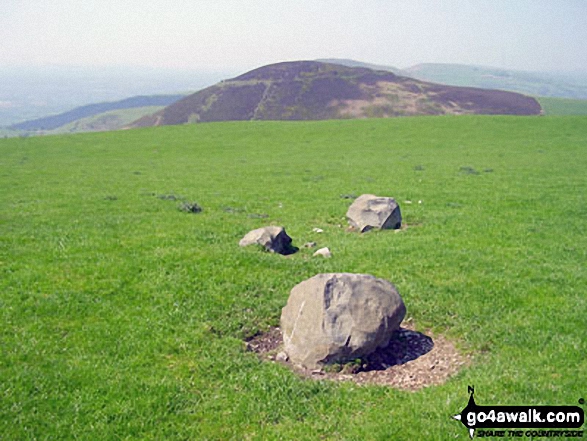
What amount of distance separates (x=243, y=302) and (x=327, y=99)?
118731 millimetres

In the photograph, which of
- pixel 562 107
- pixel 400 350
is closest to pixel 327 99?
pixel 562 107

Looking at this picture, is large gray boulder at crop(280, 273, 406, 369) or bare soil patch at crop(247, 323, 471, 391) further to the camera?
large gray boulder at crop(280, 273, 406, 369)

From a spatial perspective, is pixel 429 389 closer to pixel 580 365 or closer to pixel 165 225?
pixel 580 365

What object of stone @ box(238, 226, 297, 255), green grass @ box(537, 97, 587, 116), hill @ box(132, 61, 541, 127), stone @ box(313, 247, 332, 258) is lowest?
green grass @ box(537, 97, 587, 116)

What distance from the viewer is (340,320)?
1019cm

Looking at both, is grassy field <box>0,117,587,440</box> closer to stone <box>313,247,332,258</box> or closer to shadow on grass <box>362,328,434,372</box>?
stone <box>313,247,332,258</box>

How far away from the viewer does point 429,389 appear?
911 centimetres

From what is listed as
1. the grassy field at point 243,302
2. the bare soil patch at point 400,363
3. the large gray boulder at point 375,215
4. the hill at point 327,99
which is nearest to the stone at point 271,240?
the grassy field at point 243,302

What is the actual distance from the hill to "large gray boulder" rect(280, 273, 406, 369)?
345 feet

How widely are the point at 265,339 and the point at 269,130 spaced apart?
65474 mm

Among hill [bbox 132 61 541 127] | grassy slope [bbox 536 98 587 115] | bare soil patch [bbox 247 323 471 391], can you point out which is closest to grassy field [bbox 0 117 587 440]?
bare soil patch [bbox 247 323 471 391]

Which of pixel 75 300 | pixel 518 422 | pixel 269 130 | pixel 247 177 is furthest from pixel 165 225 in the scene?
pixel 269 130

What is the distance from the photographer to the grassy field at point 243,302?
27.8ft

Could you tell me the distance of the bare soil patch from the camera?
9781mm
